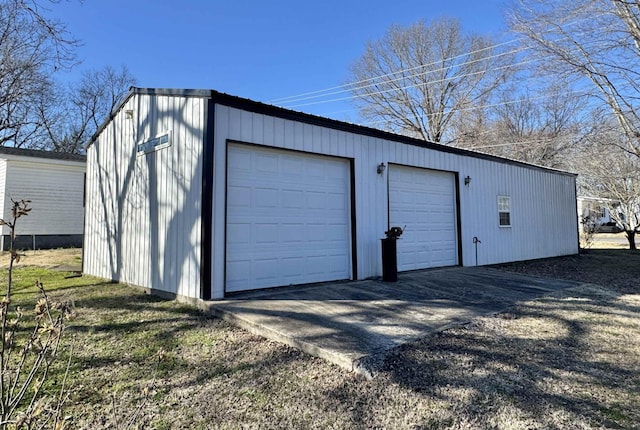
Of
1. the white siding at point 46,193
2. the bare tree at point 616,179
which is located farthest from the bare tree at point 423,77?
the white siding at point 46,193

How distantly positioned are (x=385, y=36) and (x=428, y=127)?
22.2 ft

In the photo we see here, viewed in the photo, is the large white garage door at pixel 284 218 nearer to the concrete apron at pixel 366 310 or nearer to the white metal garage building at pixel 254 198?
the white metal garage building at pixel 254 198

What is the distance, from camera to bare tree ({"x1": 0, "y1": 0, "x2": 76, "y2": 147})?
697 cm

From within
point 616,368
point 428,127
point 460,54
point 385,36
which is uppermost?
point 385,36

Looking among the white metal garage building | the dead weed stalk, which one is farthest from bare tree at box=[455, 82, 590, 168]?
the dead weed stalk

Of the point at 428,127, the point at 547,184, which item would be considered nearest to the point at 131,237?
the point at 547,184

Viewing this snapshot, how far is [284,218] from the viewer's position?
21.6 ft

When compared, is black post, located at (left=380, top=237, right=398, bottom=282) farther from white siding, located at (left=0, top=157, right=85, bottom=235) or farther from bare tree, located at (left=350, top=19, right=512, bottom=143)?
bare tree, located at (left=350, top=19, right=512, bottom=143)

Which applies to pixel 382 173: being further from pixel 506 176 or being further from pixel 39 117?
pixel 39 117

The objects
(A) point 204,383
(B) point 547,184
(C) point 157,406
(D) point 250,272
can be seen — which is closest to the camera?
(C) point 157,406

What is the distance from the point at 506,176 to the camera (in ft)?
37.6

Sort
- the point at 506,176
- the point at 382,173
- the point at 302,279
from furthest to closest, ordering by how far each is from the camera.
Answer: the point at 506,176 < the point at 382,173 < the point at 302,279

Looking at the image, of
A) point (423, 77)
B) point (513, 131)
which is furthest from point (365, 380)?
point (513, 131)

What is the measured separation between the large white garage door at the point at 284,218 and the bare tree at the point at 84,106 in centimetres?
2657
